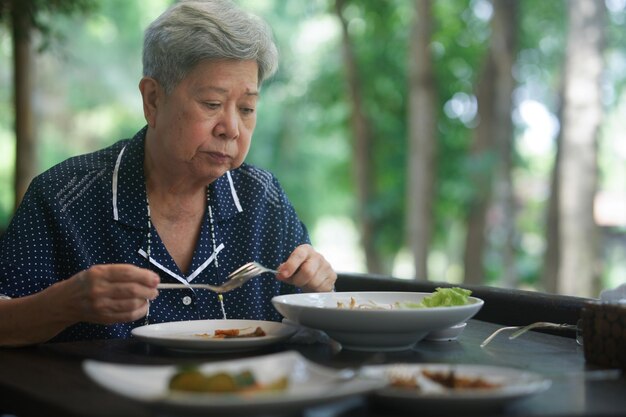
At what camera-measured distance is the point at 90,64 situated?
17453mm

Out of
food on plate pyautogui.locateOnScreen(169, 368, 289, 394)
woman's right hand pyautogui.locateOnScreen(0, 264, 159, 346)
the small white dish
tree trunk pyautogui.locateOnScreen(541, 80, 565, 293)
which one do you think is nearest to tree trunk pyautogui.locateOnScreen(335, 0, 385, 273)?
tree trunk pyautogui.locateOnScreen(541, 80, 565, 293)

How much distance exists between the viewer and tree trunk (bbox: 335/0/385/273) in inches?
372

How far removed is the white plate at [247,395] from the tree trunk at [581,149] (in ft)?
19.1

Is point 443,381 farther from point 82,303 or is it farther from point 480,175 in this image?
point 480,175

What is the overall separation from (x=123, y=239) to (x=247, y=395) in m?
1.13

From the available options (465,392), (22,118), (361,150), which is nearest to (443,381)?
(465,392)

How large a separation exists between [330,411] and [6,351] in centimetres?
86

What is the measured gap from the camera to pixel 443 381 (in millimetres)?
1283

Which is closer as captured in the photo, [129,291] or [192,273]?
[129,291]

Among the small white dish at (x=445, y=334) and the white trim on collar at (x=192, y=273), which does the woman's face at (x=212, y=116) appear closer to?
the white trim on collar at (x=192, y=273)

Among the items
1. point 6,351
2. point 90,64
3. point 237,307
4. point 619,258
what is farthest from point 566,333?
point 619,258

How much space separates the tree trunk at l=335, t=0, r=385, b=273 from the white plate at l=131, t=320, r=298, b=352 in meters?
7.66

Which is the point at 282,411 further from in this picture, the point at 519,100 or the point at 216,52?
the point at 519,100

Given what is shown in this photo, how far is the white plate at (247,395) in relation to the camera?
107cm
